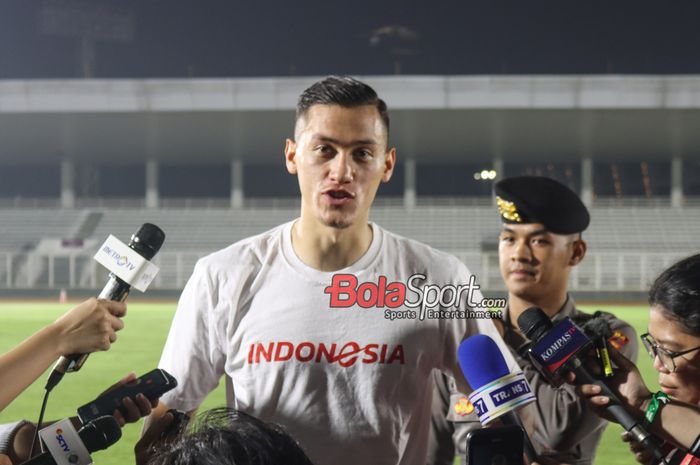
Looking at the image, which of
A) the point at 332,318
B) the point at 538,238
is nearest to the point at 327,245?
the point at 332,318

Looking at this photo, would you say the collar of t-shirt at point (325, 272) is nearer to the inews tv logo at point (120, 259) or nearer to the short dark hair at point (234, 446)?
the inews tv logo at point (120, 259)

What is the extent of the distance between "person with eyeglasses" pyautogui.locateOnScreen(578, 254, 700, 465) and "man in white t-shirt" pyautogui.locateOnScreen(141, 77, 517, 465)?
0.43 m

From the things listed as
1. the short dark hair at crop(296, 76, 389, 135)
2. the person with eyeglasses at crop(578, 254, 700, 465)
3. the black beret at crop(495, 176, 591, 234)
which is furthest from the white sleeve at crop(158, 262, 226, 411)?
the black beret at crop(495, 176, 591, 234)

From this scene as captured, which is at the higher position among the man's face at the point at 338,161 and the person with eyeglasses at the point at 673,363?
the man's face at the point at 338,161

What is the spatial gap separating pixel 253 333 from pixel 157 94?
70.7 feet

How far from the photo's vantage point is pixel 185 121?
931 inches

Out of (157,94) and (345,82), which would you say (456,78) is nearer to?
(157,94)

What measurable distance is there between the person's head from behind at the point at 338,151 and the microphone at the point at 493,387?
0.67m

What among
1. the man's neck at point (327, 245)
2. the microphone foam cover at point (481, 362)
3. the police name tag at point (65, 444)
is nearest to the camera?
the police name tag at point (65, 444)

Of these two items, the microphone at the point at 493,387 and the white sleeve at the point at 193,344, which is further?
the white sleeve at the point at 193,344

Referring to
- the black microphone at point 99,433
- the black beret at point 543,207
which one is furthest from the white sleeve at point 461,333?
the black microphone at point 99,433

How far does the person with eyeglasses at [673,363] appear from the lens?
1894 mm

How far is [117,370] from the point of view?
299 inches

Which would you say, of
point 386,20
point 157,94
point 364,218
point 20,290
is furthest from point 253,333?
point 386,20
